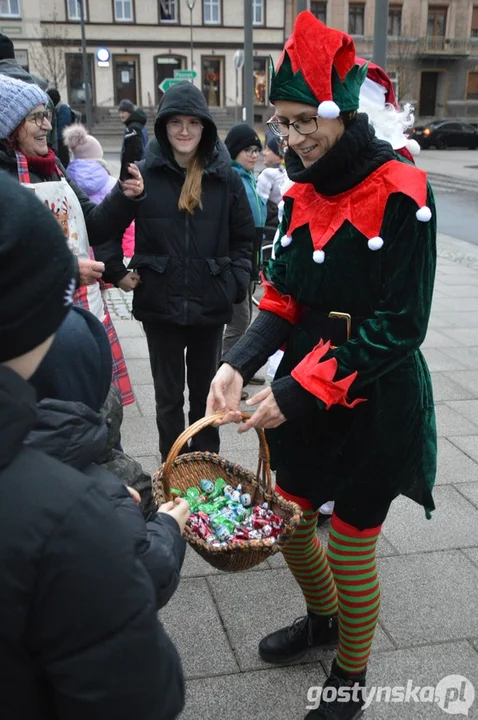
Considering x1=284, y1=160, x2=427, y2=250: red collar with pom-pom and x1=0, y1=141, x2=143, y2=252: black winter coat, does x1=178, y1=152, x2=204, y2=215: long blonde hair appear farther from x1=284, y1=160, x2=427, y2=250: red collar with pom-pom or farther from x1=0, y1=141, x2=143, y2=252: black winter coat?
x1=284, y1=160, x2=427, y2=250: red collar with pom-pom

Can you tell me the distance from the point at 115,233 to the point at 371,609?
2145 millimetres

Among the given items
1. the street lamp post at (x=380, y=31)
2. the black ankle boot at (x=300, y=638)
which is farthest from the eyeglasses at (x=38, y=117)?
the street lamp post at (x=380, y=31)

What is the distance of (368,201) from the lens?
6.47ft

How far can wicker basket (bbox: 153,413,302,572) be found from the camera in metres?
1.99

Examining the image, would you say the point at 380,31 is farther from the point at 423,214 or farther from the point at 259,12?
the point at 259,12

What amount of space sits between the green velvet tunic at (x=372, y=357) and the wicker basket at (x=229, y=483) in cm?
12

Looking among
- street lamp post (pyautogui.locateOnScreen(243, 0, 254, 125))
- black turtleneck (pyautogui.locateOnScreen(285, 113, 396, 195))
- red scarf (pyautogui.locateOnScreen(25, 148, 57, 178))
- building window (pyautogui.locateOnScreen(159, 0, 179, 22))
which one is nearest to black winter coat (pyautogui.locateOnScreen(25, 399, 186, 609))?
black turtleneck (pyautogui.locateOnScreen(285, 113, 396, 195))

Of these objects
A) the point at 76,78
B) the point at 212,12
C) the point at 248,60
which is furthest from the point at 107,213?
the point at 212,12

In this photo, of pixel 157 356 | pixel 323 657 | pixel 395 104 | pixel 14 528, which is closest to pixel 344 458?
pixel 323 657

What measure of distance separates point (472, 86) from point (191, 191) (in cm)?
4570

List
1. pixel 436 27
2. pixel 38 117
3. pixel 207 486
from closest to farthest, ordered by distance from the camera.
→ pixel 207 486 → pixel 38 117 → pixel 436 27

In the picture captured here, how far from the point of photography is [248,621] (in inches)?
105

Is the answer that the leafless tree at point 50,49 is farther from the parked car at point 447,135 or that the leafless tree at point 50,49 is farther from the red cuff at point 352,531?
the red cuff at point 352,531

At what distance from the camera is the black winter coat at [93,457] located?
1.24 meters
